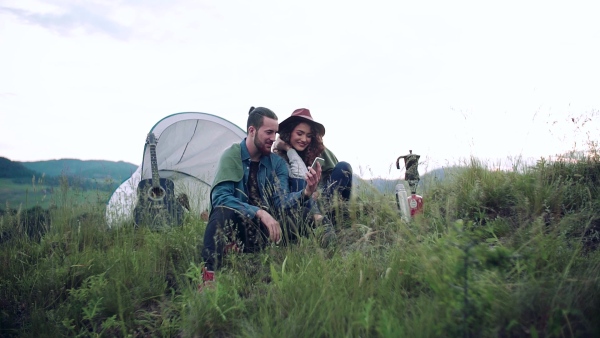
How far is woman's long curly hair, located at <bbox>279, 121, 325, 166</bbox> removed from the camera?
485cm

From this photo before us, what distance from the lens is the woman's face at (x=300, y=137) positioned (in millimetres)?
4746

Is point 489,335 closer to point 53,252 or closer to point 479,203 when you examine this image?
point 479,203

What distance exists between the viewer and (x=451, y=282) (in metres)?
2.14

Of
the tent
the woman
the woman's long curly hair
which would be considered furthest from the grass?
the tent

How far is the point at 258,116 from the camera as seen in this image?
4219 mm

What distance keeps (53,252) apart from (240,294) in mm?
2014

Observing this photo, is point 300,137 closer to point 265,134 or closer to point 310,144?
point 310,144

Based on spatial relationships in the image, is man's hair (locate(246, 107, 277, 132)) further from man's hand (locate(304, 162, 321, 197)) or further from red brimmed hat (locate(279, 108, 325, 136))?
man's hand (locate(304, 162, 321, 197))

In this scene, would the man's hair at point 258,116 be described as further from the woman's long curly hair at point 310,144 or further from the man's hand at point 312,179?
the man's hand at point 312,179

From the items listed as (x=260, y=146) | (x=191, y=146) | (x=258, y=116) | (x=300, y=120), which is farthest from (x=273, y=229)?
(x=191, y=146)

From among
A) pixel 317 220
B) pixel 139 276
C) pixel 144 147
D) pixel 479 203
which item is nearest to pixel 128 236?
pixel 139 276

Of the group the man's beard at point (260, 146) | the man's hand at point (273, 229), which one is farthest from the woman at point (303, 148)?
the man's hand at point (273, 229)

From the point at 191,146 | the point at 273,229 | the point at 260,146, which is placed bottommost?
the point at 273,229

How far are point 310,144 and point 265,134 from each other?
0.85m
